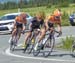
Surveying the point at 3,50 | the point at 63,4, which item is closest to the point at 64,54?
the point at 3,50

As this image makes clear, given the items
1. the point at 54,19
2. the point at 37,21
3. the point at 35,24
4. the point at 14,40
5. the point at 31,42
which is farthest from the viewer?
the point at 14,40

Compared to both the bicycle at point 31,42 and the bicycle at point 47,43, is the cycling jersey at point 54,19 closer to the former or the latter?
the bicycle at point 47,43

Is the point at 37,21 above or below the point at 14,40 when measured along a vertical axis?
above

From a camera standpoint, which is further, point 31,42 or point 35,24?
point 31,42

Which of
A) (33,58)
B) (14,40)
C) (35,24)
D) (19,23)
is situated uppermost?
(35,24)

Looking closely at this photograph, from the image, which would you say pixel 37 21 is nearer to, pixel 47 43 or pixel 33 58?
pixel 47 43

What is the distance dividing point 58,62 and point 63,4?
68.3 metres

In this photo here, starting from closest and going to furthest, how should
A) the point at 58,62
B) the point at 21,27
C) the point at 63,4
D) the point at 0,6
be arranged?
the point at 58,62, the point at 21,27, the point at 0,6, the point at 63,4

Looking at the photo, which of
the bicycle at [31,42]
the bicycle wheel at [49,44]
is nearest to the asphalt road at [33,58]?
the bicycle wheel at [49,44]

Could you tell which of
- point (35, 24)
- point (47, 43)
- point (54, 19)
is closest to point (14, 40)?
point (35, 24)

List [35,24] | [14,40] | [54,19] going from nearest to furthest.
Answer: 1. [54,19]
2. [35,24]
3. [14,40]

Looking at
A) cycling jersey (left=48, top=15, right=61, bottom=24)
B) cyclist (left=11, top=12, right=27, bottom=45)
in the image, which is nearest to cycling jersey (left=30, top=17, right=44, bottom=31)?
cycling jersey (left=48, top=15, right=61, bottom=24)

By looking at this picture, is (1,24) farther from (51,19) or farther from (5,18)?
(51,19)

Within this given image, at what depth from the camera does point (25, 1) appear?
7800 cm
